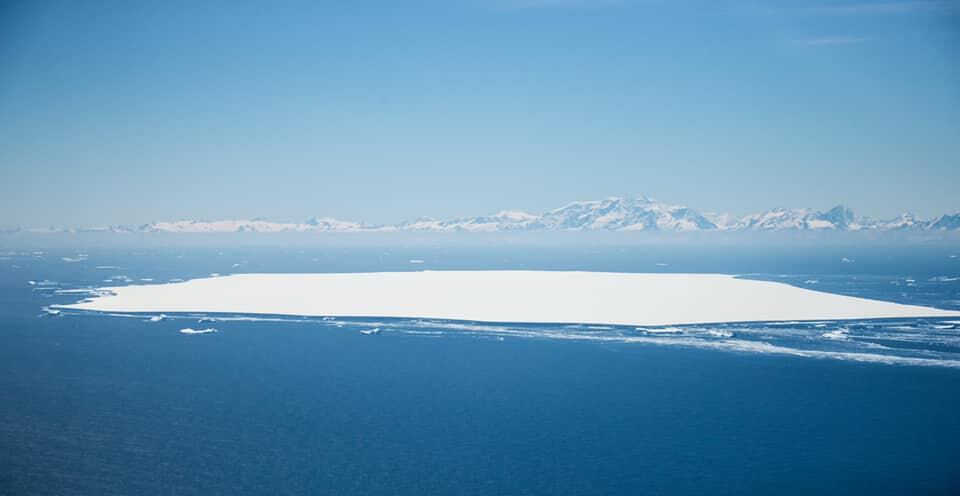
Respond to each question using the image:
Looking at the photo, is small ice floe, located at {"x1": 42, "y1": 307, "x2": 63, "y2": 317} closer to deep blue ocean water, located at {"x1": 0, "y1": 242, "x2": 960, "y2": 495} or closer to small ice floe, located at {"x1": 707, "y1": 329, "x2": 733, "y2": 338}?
deep blue ocean water, located at {"x1": 0, "y1": 242, "x2": 960, "y2": 495}

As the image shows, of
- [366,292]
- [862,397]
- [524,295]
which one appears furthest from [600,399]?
[366,292]

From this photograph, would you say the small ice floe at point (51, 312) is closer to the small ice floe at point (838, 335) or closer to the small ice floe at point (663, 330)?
the small ice floe at point (663, 330)

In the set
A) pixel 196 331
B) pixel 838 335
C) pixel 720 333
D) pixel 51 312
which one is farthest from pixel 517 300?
pixel 51 312

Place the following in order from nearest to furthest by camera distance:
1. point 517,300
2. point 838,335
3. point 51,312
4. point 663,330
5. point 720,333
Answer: point 838,335
point 720,333
point 663,330
point 51,312
point 517,300

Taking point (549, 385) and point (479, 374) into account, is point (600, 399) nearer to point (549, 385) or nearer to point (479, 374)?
point (549, 385)

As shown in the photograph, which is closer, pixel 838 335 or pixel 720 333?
pixel 838 335

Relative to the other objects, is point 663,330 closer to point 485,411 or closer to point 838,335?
point 838,335

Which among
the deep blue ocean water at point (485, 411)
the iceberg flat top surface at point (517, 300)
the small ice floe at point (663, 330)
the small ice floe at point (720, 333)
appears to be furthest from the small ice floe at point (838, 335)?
the small ice floe at point (663, 330)
